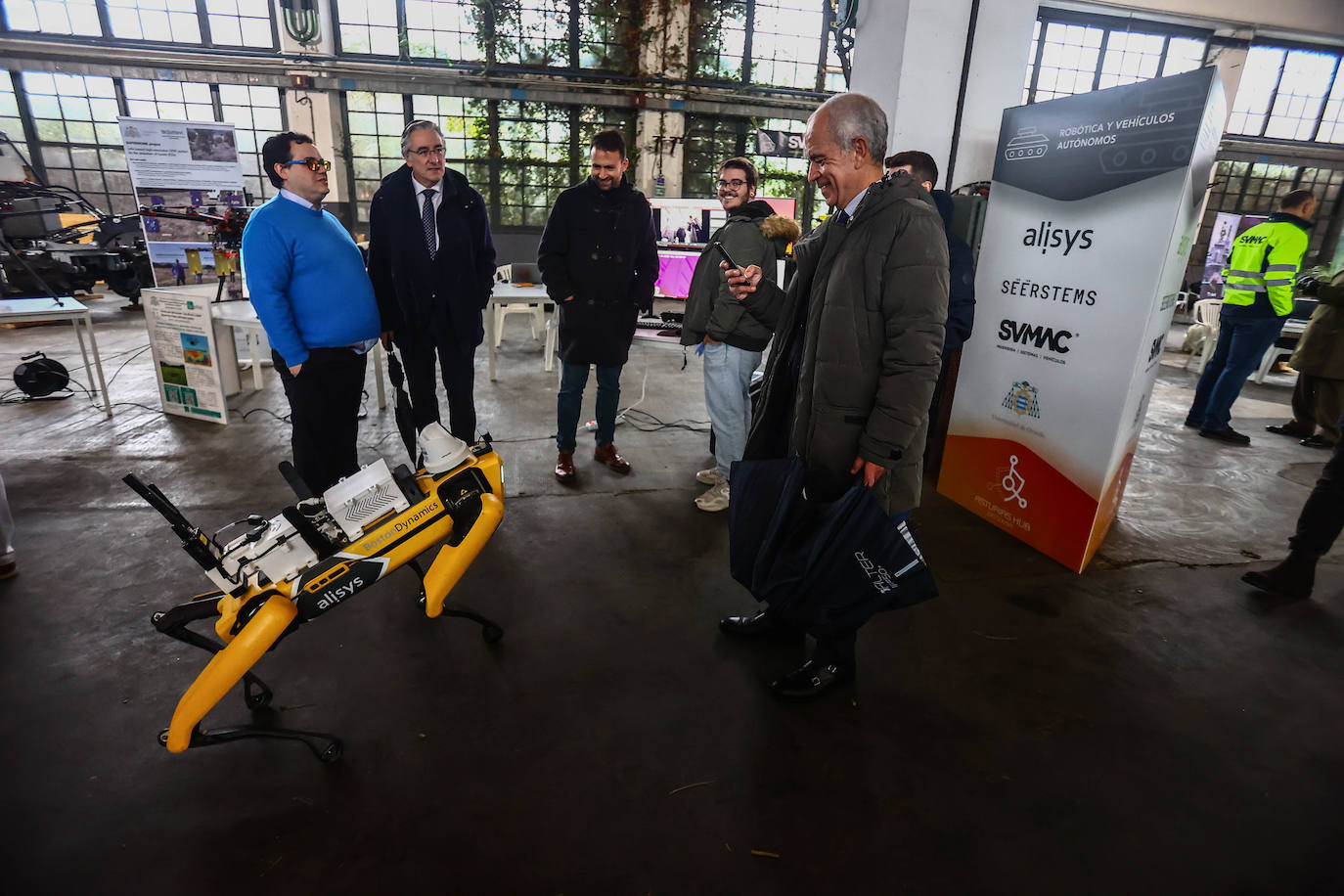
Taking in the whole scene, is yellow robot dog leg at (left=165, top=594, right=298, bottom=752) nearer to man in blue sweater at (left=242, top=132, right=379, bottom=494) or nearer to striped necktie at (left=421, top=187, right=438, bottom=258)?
man in blue sweater at (left=242, top=132, right=379, bottom=494)

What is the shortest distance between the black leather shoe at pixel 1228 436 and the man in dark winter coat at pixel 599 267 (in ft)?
14.5

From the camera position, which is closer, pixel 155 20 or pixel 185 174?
pixel 185 174

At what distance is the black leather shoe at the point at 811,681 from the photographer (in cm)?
194

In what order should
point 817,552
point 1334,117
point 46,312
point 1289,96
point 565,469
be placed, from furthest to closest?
point 1334,117 → point 1289,96 → point 46,312 → point 565,469 → point 817,552

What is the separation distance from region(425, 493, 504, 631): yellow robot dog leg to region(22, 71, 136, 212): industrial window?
11.4 meters

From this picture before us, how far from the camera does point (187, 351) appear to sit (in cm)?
422

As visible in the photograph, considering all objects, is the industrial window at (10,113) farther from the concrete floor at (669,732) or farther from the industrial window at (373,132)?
the concrete floor at (669,732)

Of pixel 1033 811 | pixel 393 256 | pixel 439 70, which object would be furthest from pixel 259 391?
pixel 439 70

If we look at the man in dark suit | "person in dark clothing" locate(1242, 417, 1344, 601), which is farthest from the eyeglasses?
"person in dark clothing" locate(1242, 417, 1344, 601)

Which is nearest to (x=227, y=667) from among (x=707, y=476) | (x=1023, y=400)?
(x=707, y=476)

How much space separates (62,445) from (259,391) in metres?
1.34

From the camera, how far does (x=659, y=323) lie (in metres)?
5.07

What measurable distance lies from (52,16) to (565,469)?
1113 cm

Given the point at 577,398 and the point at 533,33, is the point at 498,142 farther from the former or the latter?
the point at 577,398
